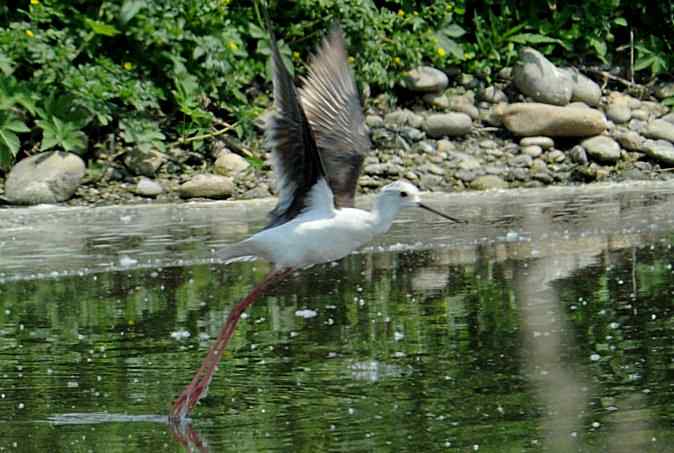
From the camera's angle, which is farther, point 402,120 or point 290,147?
point 402,120

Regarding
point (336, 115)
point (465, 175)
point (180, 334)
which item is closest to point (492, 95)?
point (465, 175)

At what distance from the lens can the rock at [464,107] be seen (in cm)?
1402

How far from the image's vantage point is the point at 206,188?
490 inches

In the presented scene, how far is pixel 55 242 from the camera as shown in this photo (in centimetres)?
1023

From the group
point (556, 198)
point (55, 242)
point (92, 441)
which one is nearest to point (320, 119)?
point (92, 441)

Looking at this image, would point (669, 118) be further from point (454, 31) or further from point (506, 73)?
point (454, 31)

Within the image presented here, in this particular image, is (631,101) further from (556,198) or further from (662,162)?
(556,198)

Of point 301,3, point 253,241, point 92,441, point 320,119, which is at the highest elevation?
point 301,3

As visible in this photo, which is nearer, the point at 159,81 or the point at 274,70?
the point at 274,70

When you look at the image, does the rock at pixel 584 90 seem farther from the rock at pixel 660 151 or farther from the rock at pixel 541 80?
the rock at pixel 660 151

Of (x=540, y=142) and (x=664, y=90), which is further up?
(x=664, y=90)

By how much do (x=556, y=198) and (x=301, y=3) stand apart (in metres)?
3.16

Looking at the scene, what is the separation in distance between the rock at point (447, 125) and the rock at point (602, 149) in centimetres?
115

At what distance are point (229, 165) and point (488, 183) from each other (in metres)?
2.35
